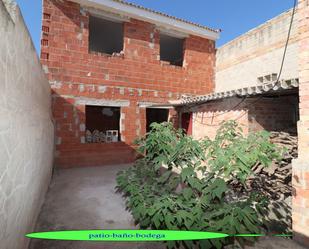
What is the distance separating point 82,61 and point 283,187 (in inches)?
311

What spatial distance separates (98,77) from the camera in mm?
7891

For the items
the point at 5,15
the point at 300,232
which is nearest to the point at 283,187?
the point at 300,232

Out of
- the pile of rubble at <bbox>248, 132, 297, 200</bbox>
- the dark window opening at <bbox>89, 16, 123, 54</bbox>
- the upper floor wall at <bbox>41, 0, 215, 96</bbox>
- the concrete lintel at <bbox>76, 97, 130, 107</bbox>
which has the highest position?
the dark window opening at <bbox>89, 16, 123, 54</bbox>

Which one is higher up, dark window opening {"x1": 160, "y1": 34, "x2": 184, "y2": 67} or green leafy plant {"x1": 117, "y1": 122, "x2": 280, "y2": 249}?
dark window opening {"x1": 160, "y1": 34, "x2": 184, "y2": 67}

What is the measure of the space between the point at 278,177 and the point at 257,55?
609cm

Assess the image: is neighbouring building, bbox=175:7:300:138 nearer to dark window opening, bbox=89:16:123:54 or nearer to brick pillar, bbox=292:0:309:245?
brick pillar, bbox=292:0:309:245

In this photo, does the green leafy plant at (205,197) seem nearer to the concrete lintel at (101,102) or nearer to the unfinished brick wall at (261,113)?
the unfinished brick wall at (261,113)

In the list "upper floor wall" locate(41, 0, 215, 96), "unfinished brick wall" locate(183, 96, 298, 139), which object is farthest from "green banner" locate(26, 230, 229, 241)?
"upper floor wall" locate(41, 0, 215, 96)

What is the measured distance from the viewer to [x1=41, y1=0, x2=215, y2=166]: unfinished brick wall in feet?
23.5

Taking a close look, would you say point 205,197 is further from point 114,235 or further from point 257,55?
point 257,55

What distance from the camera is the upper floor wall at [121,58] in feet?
23.3

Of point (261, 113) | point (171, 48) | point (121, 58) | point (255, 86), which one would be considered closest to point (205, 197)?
point (255, 86)

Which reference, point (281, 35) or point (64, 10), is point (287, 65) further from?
point (64, 10)

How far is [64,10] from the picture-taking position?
720cm
